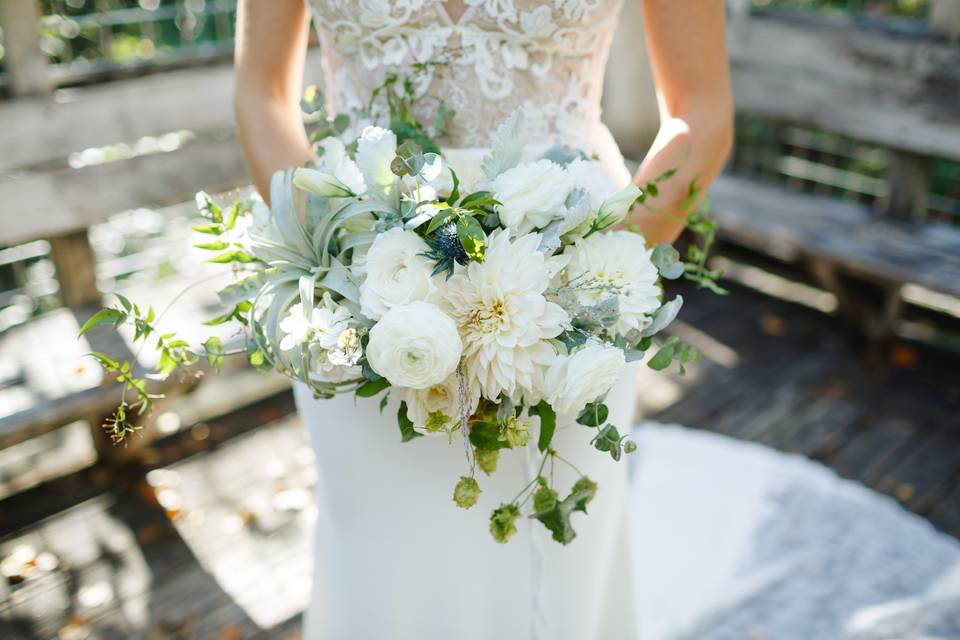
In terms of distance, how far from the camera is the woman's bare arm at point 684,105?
171 centimetres

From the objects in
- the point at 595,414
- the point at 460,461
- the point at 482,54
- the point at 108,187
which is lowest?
the point at 108,187

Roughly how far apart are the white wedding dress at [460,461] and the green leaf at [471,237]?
0.47 m

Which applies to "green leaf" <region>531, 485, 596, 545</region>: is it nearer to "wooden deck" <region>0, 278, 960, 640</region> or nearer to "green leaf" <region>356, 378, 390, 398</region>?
"green leaf" <region>356, 378, 390, 398</region>

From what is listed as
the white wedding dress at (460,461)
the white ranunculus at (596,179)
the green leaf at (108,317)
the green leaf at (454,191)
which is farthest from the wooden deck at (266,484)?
the green leaf at (454,191)

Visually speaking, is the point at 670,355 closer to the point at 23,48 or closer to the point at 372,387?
the point at 372,387

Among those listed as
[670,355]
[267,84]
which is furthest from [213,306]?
[670,355]

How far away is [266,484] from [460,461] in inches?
68.8

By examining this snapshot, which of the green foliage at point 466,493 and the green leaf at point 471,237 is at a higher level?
the green leaf at point 471,237

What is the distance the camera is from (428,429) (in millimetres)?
1311

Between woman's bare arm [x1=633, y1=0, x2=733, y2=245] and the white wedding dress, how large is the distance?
0.11 m

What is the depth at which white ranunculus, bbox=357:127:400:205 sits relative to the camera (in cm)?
131

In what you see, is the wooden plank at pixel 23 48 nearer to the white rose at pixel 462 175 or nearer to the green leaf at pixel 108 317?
the green leaf at pixel 108 317

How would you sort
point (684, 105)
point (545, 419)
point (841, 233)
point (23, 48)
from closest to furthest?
point (545, 419), point (684, 105), point (23, 48), point (841, 233)

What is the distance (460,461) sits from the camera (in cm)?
168
